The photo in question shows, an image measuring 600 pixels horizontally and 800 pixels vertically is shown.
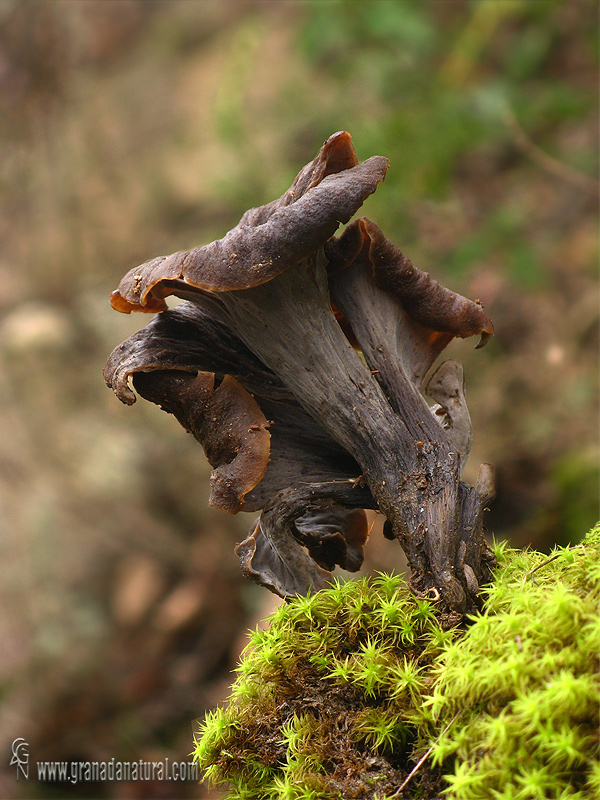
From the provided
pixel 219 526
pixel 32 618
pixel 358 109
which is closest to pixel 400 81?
pixel 358 109

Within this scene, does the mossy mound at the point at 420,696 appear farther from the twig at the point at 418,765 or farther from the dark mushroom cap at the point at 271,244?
the dark mushroom cap at the point at 271,244

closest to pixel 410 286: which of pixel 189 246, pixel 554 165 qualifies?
pixel 554 165

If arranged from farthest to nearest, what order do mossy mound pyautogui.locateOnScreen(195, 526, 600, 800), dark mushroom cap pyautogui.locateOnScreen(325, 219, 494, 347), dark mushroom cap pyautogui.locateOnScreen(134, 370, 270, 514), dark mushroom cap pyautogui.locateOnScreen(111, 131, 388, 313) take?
dark mushroom cap pyautogui.locateOnScreen(325, 219, 494, 347), dark mushroom cap pyautogui.locateOnScreen(134, 370, 270, 514), dark mushroom cap pyautogui.locateOnScreen(111, 131, 388, 313), mossy mound pyautogui.locateOnScreen(195, 526, 600, 800)

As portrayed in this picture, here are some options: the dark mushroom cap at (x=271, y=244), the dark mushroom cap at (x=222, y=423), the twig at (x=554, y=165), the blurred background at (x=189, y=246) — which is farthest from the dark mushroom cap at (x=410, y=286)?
the twig at (x=554, y=165)

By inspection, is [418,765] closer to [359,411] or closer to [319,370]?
[359,411]

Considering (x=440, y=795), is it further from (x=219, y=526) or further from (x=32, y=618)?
(x=32, y=618)

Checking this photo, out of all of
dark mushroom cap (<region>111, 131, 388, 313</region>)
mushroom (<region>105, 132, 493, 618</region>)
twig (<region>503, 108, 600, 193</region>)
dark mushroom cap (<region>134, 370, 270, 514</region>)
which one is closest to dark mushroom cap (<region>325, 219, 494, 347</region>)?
mushroom (<region>105, 132, 493, 618</region>)

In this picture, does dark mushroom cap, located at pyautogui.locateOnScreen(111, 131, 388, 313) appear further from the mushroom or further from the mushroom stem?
the mushroom stem
